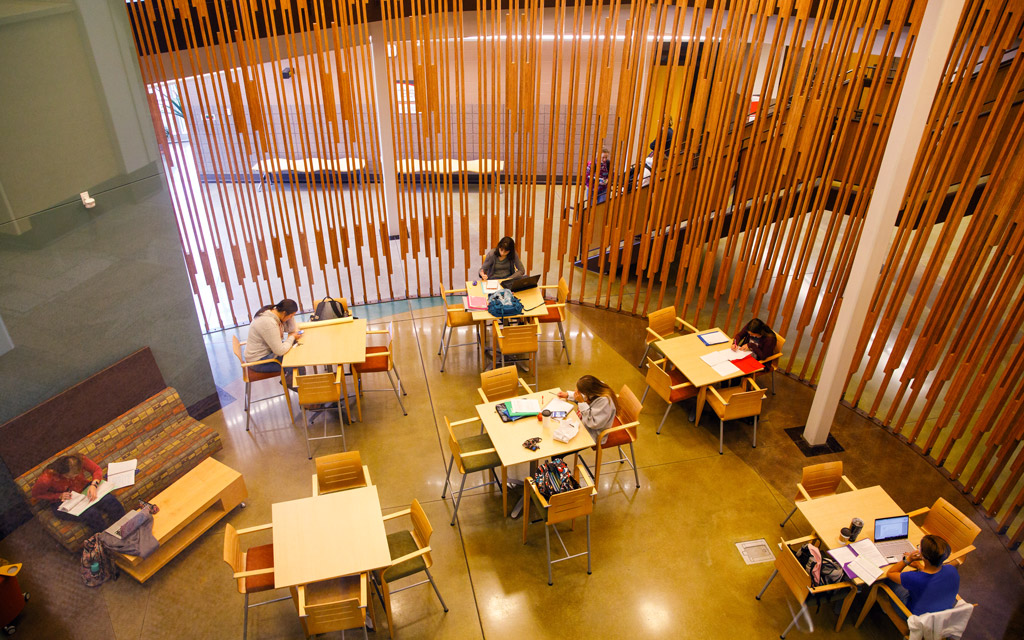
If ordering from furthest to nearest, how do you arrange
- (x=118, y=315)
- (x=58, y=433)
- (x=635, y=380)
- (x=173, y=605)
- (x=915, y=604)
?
(x=635, y=380) → (x=118, y=315) → (x=58, y=433) → (x=173, y=605) → (x=915, y=604)

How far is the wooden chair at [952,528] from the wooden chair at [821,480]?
22.9 inches

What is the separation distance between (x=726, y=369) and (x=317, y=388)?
14.0 ft

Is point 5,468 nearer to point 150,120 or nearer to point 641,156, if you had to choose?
point 150,120

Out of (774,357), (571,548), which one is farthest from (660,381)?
(571,548)

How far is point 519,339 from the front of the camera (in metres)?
6.95

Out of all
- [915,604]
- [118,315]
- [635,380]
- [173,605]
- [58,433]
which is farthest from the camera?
[635,380]

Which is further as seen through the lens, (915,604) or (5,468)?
(5,468)

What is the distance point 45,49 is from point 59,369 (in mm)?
2689

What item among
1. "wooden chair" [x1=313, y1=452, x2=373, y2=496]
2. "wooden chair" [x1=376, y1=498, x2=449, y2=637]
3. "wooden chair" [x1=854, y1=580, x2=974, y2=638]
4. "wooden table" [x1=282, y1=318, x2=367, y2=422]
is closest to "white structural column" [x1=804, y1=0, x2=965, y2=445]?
"wooden chair" [x1=854, y1=580, x2=974, y2=638]

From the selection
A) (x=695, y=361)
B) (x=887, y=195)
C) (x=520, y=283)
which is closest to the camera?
(x=887, y=195)

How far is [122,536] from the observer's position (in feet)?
16.1

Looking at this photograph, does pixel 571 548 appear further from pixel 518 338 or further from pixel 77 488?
pixel 77 488

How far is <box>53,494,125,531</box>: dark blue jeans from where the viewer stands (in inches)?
197

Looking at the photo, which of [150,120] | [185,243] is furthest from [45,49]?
[185,243]
